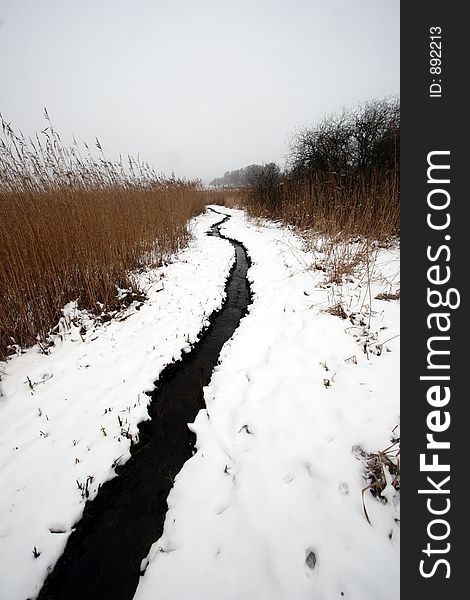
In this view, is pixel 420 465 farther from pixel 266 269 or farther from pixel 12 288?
pixel 266 269

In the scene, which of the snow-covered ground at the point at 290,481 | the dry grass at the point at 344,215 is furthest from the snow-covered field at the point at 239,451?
the dry grass at the point at 344,215

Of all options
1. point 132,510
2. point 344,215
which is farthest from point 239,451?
point 344,215

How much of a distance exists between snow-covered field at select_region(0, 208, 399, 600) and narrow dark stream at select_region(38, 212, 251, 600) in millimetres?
99

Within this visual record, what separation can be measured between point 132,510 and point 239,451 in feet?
2.50

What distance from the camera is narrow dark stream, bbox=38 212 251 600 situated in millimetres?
1328

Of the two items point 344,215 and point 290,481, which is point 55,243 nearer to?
point 290,481

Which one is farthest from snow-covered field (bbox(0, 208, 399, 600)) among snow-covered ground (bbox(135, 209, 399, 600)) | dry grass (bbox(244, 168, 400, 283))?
dry grass (bbox(244, 168, 400, 283))

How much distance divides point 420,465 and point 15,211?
175 inches

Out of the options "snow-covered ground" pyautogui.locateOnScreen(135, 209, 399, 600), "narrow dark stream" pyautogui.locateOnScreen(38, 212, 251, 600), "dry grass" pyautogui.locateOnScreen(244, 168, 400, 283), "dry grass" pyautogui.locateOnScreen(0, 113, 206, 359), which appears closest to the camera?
"snow-covered ground" pyautogui.locateOnScreen(135, 209, 399, 600)

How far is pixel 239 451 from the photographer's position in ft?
5.89

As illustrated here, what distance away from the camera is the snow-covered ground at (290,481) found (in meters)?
1.18

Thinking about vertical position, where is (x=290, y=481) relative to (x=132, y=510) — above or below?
above

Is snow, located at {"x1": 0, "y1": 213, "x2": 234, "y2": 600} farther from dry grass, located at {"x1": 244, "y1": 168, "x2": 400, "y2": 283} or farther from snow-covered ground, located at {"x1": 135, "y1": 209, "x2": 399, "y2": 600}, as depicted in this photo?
dry grass, located at {"x1": 244, "y1": 168, "x2": 400, "y2": 283}

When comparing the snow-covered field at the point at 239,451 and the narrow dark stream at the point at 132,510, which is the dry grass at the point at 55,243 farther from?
the narrow dark stream at the point at 132,510
